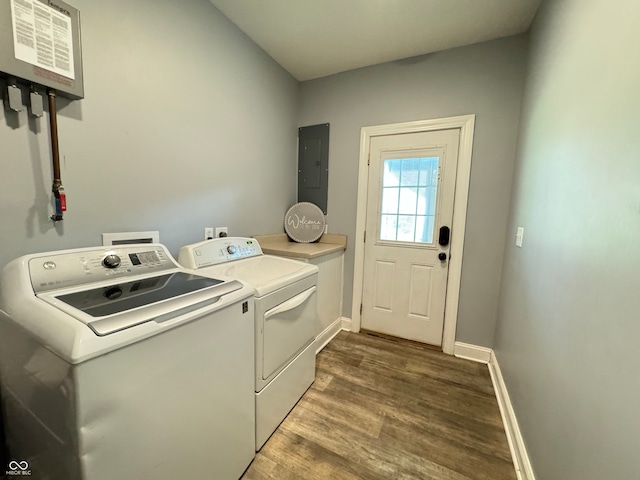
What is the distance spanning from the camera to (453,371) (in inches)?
79.0

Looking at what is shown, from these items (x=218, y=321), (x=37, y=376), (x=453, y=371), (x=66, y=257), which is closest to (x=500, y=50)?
(x=453, y=371)

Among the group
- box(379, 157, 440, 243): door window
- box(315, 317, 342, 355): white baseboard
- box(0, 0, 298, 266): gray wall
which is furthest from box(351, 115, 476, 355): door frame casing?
box(0, 0, 298, 266): gray wall

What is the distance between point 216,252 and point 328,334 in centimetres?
137

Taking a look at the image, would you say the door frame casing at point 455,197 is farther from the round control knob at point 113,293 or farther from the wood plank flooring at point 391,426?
the round control knob at point 113,293

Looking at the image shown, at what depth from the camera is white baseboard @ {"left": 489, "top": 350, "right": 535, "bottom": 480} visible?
1180mm

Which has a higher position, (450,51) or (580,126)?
(450,51)

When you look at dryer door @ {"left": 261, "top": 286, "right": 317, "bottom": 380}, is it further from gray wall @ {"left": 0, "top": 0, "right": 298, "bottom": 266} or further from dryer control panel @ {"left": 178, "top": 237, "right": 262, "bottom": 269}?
gray wall @ {"left": 0, "top": 0, "right": 298, "bottom": 266}

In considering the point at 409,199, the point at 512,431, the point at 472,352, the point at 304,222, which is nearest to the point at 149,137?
the point at 304,222

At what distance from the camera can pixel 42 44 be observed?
990mm

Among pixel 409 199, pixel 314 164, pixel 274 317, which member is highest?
pixel 314 164

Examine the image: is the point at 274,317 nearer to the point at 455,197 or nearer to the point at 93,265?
the point at 93,265

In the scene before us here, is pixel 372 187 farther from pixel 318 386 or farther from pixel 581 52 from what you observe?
pixel 318 386

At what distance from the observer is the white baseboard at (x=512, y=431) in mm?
1180

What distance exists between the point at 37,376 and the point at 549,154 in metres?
2.19
